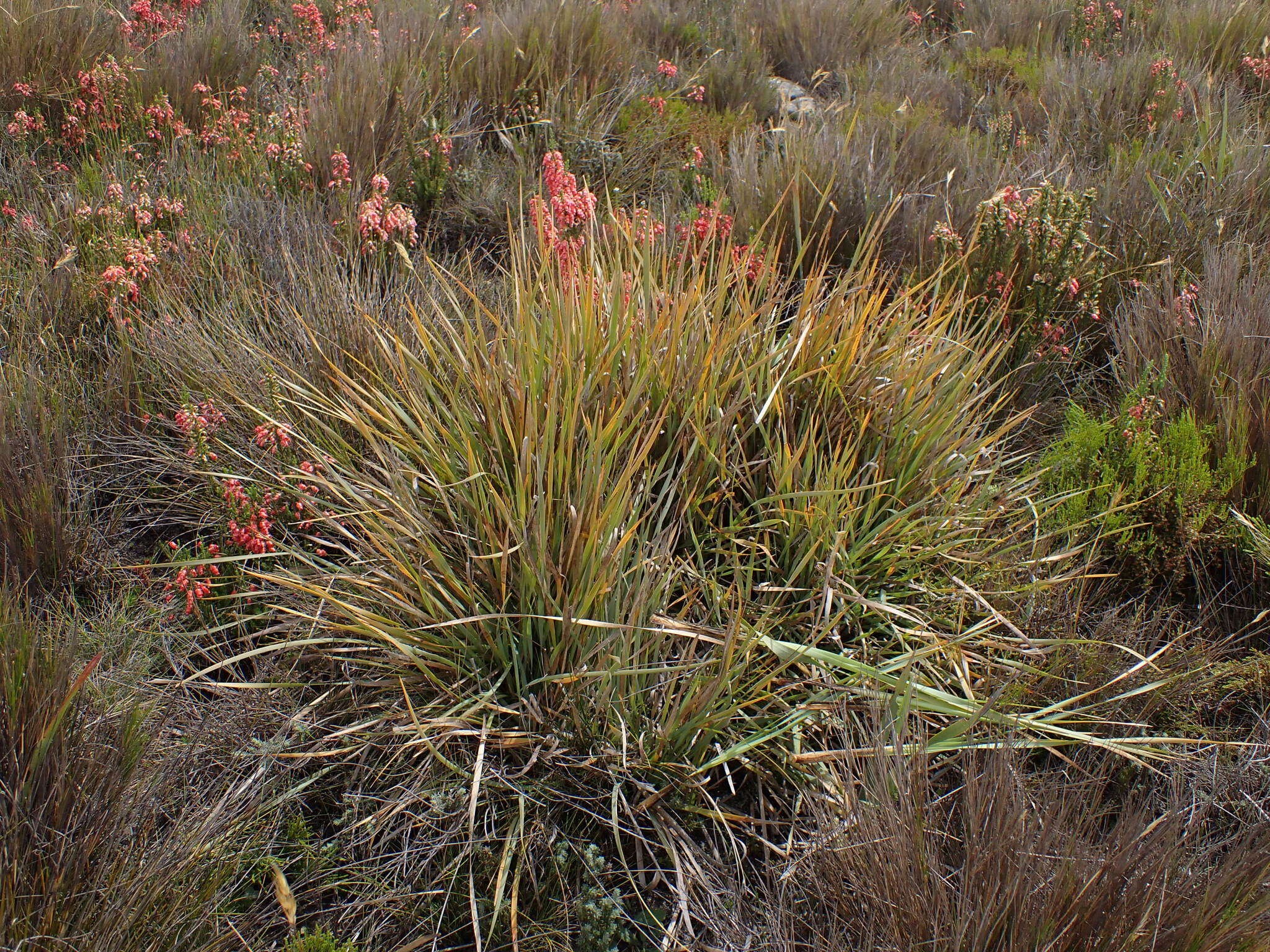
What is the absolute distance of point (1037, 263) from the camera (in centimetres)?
337

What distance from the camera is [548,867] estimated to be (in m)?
1.88

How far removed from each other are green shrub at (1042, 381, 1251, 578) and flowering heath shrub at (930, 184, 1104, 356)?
63cm

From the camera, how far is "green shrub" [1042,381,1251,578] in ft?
8.61

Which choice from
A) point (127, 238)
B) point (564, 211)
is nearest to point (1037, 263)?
point (564, 211)

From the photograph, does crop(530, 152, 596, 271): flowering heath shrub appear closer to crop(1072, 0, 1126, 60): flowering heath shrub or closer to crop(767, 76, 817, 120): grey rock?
crop(767, 76, 817, 120): grey rock

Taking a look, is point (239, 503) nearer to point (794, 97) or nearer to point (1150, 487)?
point (1150, 487)

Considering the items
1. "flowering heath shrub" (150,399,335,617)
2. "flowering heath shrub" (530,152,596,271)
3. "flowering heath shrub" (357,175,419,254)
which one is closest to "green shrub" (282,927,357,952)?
"flowering heath shrub" (150,399,335,617)

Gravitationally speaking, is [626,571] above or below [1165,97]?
above

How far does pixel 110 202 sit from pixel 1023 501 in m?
3.55

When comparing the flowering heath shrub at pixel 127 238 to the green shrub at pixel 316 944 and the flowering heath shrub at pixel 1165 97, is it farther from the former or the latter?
the flowering heath shrub at pixel 1165 97

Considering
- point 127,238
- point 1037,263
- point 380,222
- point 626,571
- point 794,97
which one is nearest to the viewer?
point 626,571

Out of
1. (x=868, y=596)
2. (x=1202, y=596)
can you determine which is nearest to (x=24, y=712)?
(x=868, y=596)

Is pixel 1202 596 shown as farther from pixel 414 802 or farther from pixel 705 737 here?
pixel 414 802

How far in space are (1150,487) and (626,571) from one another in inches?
65.9
